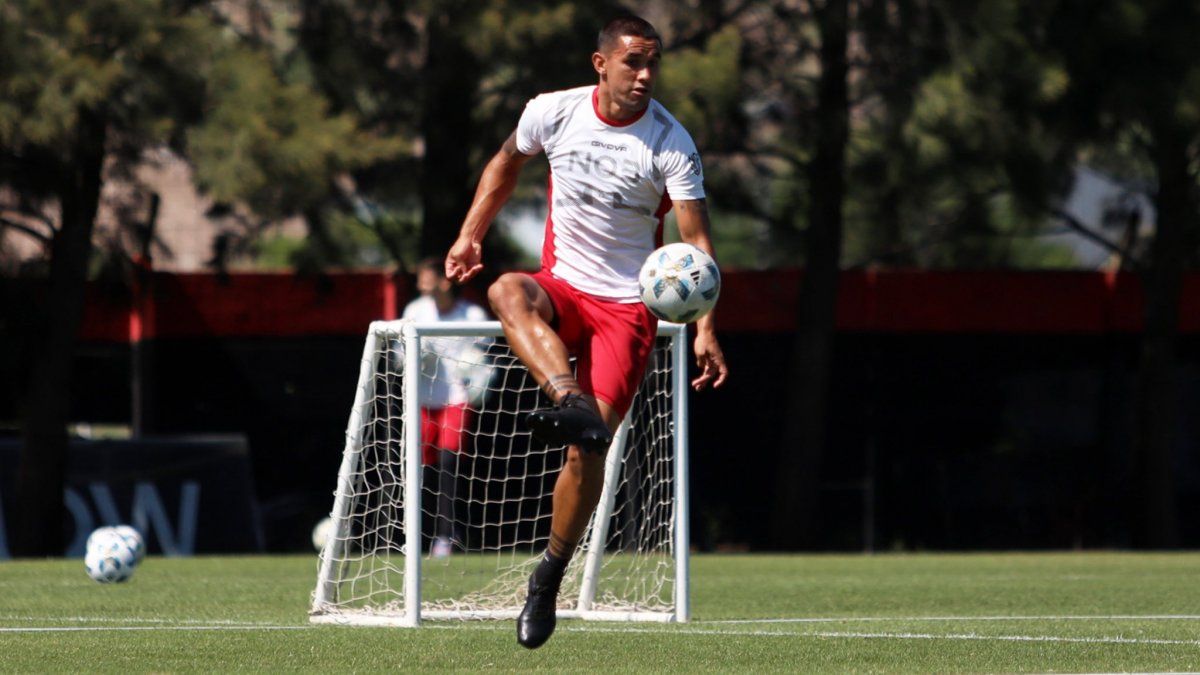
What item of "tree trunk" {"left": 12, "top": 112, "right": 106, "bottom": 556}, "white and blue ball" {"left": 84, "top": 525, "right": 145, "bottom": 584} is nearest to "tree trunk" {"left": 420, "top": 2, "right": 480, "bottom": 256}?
"tree trunk" {"left": 12, "top": 112, "right": 106, "bottom": 556}

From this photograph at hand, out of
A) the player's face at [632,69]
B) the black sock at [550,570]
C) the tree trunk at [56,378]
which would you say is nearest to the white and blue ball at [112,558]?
the black sock at [550,570]

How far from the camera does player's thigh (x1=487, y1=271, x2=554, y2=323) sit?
21.5 feet

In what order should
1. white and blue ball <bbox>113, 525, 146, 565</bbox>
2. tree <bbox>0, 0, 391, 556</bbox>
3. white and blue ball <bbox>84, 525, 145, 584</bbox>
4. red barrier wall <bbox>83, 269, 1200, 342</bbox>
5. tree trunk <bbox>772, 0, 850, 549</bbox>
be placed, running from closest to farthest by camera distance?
1. white and blue ball <bbox>84, 525, 145, 584</bbox>
2. white and blue ball <bbox>113, 525, 146, 565</bbox>
3. tree <bbox>0, 0, 391, 556</bbox>
4. tree trunk <bbox>772, 0, 850, 549</bbox>
5. red barrier wall <bbox>83, 269, 1200, 342</bbox>

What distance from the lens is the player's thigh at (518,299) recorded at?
655 centimetres

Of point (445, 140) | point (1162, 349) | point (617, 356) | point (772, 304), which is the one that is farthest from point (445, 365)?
point (1162, 349)

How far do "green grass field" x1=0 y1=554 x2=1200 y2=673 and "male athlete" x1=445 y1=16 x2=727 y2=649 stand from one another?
2.05 ft

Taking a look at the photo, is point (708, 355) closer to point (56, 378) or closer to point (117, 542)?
point (117, 542)

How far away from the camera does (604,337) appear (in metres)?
6.74

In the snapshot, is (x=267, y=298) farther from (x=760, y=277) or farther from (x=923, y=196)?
(x=923, y=196)

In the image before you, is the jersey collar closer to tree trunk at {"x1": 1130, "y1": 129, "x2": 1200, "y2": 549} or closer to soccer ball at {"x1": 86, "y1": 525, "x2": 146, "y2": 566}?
soccer ball at {"x1": 86, "y1": 525, "x2": 146, "y2": 566}

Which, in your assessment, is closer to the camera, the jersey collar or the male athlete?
the male athlete

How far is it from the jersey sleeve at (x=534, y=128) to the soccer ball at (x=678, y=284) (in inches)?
27.6

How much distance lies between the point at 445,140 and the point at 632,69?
9.56 meters

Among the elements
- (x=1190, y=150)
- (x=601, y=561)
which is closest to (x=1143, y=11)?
(x=1190, y=150)
